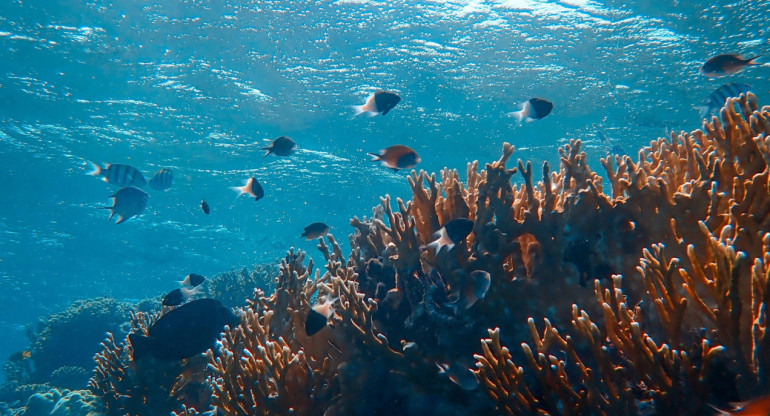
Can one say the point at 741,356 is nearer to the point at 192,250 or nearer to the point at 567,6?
the point at 567,6

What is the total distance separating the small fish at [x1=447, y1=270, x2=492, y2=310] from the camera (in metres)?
3.25

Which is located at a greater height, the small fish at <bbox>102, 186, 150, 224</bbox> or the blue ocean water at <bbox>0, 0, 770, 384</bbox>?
the blue ocean water at <bbox>0, 0, 770, 384</bbox>

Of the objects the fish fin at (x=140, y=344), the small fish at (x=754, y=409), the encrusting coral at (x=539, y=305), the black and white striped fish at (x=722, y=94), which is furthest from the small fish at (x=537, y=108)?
the fish fin at (x=140, y=344)

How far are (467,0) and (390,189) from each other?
1313cm

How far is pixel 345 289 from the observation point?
3619 millimetres

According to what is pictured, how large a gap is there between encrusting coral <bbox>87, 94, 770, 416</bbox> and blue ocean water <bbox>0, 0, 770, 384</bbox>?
10.8m

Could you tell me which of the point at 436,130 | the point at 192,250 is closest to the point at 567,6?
the point at 436,130

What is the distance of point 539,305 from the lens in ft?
11.2

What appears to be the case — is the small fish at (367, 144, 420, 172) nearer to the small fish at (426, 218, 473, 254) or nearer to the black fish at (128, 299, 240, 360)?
the small fish at (426, 218, 473, 254)

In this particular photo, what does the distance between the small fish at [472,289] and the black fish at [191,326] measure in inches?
122

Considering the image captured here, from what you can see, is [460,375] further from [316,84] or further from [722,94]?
[316,84]

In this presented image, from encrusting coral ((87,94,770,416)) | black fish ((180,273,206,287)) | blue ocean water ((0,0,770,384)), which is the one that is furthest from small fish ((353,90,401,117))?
blue ocean water ((0,0,770,384))

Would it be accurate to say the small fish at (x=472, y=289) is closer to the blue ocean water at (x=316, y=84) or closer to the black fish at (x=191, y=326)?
the black fish at (x=191, y=326)

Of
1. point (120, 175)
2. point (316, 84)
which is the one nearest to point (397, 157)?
point (120, 175)
